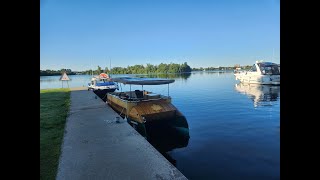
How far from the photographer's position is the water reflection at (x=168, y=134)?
1519 cm

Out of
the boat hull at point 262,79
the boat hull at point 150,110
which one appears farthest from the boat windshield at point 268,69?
the boat hull at point 150,110

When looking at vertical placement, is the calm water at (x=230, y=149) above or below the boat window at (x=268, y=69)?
below

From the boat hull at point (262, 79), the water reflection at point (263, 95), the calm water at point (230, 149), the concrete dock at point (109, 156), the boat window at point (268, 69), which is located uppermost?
the boat window at point (268, 69)

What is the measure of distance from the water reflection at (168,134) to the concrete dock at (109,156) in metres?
1.75

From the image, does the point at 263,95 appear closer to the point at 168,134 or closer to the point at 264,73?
the point at 264,73

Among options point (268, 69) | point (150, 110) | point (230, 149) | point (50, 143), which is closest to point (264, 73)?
point (268, 69)

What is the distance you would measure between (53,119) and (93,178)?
1065 cm

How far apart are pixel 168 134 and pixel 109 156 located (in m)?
6.59

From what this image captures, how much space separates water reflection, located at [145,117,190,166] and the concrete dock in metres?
1.75

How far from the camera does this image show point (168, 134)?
51.2ft

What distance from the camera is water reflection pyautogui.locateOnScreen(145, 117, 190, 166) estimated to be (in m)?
15.2

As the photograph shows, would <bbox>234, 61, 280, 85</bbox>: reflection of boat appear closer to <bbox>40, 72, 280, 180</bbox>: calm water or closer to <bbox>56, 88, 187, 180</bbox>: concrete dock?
<bbox>40, 72, 280, 180</bbox>: calm water

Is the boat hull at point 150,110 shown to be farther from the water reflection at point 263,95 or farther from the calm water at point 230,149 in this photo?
the water reflection at point 263,95
